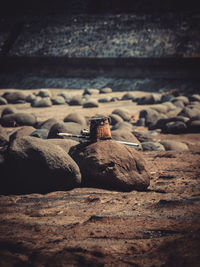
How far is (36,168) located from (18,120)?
5986 mm

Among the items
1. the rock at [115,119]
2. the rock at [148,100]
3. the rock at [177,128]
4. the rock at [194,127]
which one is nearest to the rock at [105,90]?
the rock at [148,100]

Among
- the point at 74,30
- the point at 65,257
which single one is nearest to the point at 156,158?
the point at 65,257

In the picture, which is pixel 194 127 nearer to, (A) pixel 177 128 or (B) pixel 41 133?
(A) pixel 177 128

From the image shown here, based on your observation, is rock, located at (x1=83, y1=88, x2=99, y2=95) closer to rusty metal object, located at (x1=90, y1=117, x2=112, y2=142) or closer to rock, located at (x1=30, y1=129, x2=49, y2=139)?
rock, located at (x1=30, y1=129, x2=49, y2=139)

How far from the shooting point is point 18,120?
986cm

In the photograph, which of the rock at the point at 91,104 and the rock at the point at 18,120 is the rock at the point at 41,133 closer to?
the rock at the point at 18,120

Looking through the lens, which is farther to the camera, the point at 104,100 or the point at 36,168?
the point at 104,100

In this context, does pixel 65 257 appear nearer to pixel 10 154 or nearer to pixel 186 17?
pixel 10 154

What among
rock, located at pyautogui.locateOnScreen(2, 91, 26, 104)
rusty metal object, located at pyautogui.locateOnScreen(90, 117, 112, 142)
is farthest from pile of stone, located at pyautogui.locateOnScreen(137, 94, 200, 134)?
rock, located at pyautogui.locateOnScreen(2, 91, 26, 104)

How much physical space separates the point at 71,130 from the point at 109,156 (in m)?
2.40

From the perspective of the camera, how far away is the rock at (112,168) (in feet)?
14.4

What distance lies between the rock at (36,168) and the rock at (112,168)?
294 mm

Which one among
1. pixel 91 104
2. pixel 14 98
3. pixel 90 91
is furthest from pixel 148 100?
pixel 14 98

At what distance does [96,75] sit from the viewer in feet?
62.2
